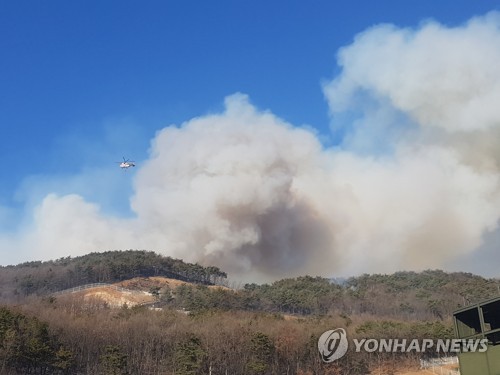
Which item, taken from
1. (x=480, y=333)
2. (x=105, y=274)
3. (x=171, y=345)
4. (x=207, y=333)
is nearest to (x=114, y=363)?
(x=171, y=345)

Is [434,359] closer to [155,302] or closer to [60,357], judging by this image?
[60,357]

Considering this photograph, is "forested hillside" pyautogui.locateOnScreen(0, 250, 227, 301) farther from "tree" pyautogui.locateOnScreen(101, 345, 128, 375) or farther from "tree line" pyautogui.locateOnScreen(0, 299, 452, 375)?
"tree" pyautogui.locateOnScreen(101, 345, 128, 375)

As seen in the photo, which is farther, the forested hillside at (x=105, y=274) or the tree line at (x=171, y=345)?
the forested hillside at (x=105, y=274)

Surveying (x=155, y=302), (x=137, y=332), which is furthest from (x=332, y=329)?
(x=155, y=302)

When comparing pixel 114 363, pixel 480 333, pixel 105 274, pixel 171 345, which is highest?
pixel 105 274

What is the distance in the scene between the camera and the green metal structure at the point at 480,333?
16.5m

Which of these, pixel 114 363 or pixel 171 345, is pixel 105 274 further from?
pixel 114 363

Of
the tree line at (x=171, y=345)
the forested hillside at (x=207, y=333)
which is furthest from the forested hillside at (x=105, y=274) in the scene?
the tree line at (x=171, y=345)

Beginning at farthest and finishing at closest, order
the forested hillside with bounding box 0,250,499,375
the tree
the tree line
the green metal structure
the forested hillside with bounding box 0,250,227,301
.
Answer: the forested hillside with bounding box 0,250,227,301, the forested hillside with bounding box 0,250,499,375, the tree line, the tree, the green metal structure

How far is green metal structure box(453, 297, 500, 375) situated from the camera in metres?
16.5

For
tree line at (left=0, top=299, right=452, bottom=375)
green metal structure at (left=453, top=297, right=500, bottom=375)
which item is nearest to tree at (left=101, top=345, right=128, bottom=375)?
tree line at (left=0, top=299, right=452, bottom=375)

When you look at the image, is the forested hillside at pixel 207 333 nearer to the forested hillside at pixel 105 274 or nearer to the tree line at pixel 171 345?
the tree line at pixel 171 345

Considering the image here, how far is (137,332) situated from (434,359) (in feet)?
125

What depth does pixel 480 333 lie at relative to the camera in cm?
1800
